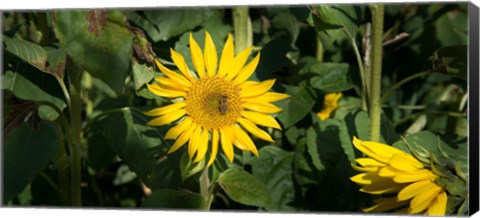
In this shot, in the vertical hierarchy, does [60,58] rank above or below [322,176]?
above

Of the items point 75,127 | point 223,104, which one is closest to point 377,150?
point 223,104

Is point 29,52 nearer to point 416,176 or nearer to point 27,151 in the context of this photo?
point 27,151

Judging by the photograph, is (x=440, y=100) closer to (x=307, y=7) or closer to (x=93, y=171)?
(x=307, y=7)

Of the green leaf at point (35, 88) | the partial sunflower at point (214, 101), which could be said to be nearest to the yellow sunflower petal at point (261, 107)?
the partial sunflower at point (214, 101)

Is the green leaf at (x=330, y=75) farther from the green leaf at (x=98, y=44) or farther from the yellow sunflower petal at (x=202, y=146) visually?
the green leaf at (x=98, y=44)

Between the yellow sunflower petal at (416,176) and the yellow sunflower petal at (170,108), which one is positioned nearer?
the yellow sunflower petal at (416,176)

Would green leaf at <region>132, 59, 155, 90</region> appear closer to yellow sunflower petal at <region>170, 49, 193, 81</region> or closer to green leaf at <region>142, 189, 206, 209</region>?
yellow sunflower petal at <region>170, 49, 193, 81</region>

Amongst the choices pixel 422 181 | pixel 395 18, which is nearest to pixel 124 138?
pixel 422 181
